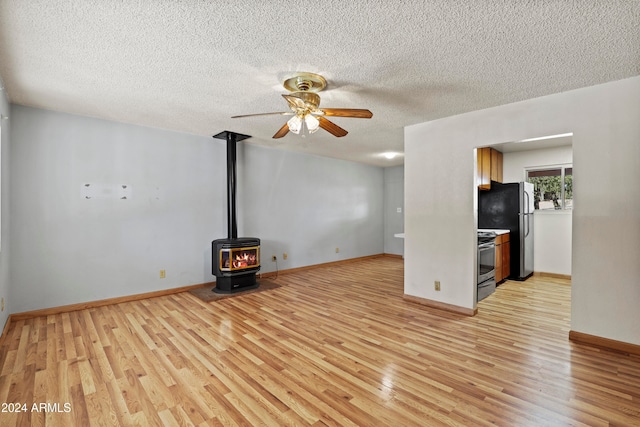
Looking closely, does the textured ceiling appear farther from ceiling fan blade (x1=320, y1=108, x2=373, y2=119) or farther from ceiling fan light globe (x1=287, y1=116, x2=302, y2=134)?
ceiling fan light globe (x1=287, y1=116, x2=302, y2=134)

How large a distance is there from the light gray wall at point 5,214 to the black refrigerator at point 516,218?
6.55m

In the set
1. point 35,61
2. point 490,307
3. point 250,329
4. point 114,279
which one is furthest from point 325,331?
point 35,61

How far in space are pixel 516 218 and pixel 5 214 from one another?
7.00 meters

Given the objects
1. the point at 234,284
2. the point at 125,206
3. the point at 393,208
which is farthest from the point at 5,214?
the point at 393,208

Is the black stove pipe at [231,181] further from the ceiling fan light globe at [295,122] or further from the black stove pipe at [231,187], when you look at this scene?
the ceiling fan light globe at [295,122]

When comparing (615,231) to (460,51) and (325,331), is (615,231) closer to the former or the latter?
(460,51)

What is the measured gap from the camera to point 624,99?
8.48 feet

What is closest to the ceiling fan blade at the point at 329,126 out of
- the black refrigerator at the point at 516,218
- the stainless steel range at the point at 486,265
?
the stainless steel range at the point at 486,265

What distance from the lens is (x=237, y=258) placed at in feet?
14.7

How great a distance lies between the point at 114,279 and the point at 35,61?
8.80 ft

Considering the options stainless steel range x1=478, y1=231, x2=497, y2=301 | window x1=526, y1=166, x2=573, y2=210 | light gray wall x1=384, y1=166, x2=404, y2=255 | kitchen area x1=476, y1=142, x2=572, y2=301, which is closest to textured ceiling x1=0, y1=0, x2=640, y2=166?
stainless steel range x1=478, y1=231, x2=497, y2=301

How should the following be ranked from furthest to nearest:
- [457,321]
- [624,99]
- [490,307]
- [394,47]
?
[490,307], [457,321], [624,99], [394,47]

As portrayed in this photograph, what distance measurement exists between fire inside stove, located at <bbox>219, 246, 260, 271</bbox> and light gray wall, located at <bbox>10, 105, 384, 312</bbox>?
1.99 ft

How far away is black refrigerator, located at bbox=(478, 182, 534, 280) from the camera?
516cm
